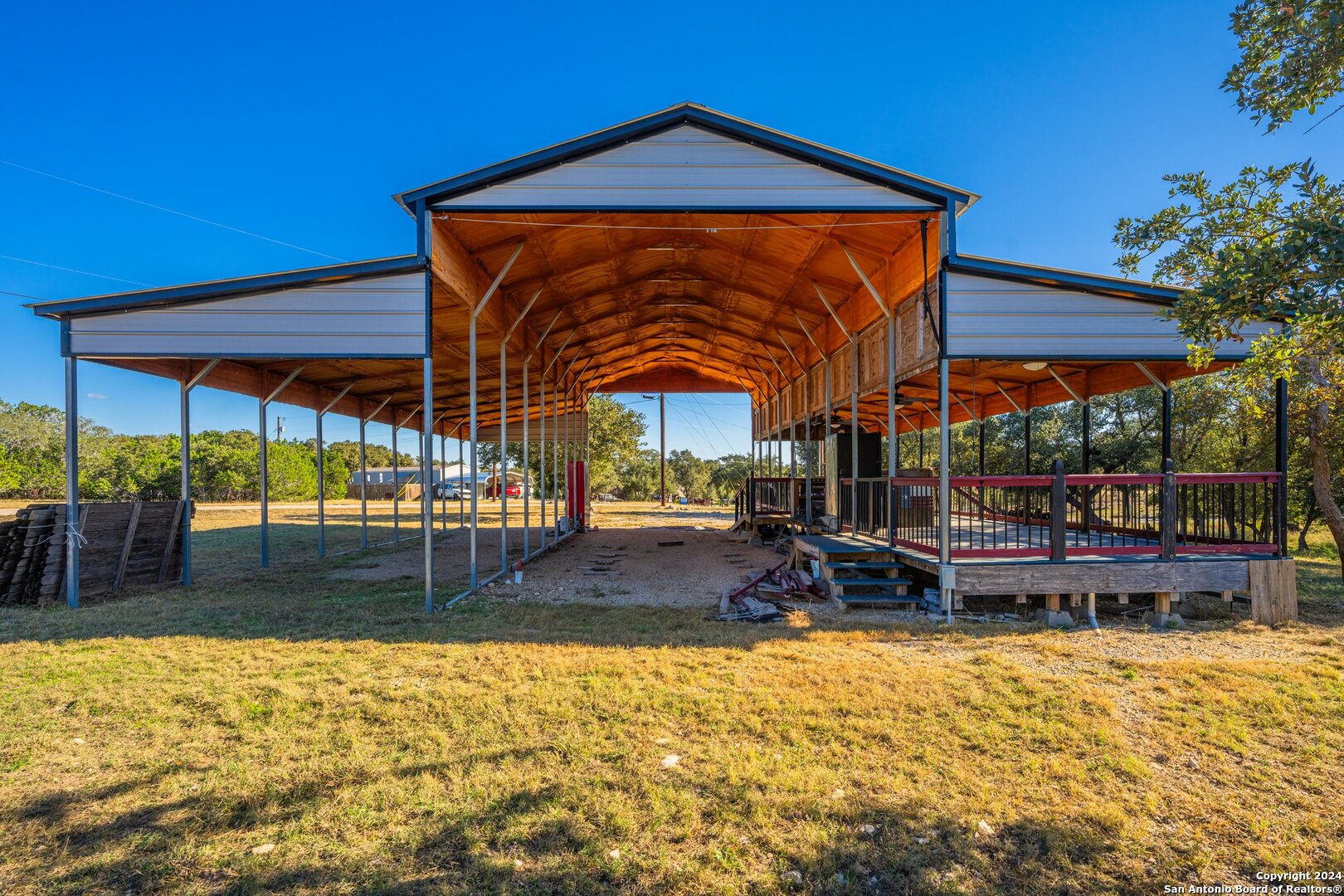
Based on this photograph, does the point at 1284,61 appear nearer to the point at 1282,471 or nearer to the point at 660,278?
the point at 1282,471

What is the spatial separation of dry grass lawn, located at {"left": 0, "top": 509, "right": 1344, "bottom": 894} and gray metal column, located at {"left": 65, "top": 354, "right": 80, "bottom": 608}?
7.61 ft

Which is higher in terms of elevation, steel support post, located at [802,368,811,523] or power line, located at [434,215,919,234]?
power line, located at [434,215,919,234]

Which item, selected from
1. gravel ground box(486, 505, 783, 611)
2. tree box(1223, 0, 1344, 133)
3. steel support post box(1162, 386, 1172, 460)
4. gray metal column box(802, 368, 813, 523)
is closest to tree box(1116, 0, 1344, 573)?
tree box(1223, 0, 1344, 133)

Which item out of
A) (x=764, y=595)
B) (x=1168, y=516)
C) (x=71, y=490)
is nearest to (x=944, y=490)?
(x=1168, y=516)

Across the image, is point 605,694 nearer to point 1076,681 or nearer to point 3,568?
point 1076,681

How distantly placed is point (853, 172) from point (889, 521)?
14.8ft


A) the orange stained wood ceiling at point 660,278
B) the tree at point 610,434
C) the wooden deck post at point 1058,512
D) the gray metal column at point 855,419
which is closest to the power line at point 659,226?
the orange stained wood ceiling at point 660,278

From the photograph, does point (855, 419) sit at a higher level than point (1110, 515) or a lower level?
higher

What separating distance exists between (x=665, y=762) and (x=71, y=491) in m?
9.18

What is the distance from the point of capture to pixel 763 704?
4625mm

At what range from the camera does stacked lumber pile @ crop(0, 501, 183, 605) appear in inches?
337

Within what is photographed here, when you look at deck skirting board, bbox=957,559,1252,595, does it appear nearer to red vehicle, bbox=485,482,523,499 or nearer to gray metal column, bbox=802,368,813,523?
gray metal column, bbox=802,368,813,523

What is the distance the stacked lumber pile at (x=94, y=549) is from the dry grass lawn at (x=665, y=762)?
2.93m

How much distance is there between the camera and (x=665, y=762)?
148 inches
